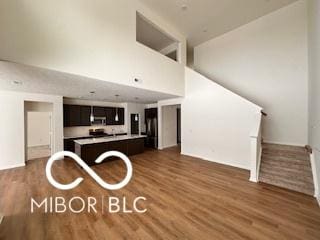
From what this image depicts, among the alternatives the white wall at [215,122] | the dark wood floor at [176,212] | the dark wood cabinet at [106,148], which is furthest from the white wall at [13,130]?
the white wall at [215,122]

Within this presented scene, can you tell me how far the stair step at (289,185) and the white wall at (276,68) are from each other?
2.12 meters

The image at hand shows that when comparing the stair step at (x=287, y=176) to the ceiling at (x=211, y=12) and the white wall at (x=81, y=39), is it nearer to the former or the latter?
the white wall at (x=81, y=39)

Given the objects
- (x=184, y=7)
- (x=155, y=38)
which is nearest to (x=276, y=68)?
(x=184, y=7)

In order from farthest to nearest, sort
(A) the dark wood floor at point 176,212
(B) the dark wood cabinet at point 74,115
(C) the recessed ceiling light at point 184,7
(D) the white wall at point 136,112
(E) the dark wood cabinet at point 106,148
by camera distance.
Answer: (D) the white wall at point 136,112 → (B) the dark wood cabinet at point 74,115 → (E) the dark wood cabinet at point 106,148 → (C) the recessed ceiling light at point 184,7 → (A) the dark wood floor at point 176,212

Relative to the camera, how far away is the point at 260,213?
8.03 feet

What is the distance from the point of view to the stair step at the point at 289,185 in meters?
3.10

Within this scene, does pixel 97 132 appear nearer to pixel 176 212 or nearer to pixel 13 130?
pixel 13 130

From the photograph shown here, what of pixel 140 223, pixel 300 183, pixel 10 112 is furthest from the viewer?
pixel 10 112

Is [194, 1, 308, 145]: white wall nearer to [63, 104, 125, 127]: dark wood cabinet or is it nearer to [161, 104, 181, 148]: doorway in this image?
[161, 104, 181, 148]: doorway

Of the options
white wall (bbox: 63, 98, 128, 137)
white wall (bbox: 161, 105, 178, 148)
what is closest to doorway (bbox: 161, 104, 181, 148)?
white wall (bbox: 161, 105, 178, 148)

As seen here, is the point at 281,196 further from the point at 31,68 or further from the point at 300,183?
the point at 31,68

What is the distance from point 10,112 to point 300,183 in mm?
8588

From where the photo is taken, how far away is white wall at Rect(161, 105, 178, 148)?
313 inches

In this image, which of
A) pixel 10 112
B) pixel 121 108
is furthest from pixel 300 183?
pixel 10 112
